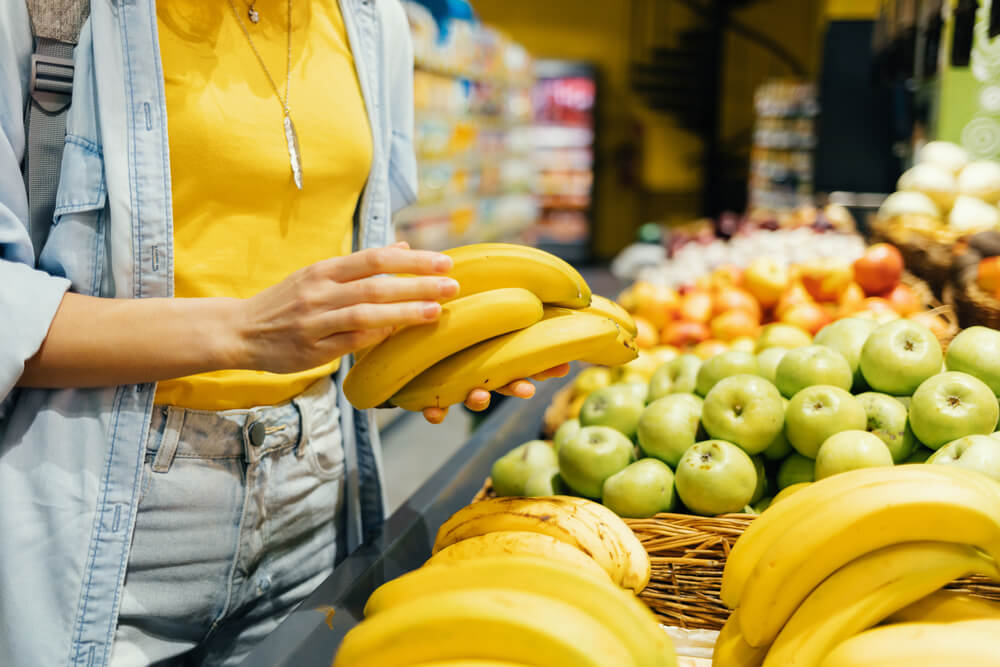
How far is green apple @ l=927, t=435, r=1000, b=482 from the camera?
3.45 ft

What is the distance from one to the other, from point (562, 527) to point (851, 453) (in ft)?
1.53

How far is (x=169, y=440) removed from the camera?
1.11 metres

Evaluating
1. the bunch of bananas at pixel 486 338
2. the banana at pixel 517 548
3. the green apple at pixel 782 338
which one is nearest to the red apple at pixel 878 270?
the green apple at pixel 782 338

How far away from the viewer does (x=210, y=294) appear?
115 centimetres

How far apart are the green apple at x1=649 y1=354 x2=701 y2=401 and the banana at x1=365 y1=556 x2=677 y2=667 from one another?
0.88 m

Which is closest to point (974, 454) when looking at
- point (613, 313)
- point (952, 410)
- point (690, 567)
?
point (952, 410)

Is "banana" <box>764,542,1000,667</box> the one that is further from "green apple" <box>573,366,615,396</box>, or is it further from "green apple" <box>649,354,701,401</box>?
"green apple" <box>573,366,615,396</box>

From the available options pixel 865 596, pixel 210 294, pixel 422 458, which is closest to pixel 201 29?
pixel 210 294

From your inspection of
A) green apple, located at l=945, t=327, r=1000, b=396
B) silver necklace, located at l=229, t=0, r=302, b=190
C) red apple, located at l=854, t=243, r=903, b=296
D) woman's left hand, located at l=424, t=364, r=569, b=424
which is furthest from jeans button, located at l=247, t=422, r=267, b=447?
red apple, located at l=854, t=243, r=903, b=296

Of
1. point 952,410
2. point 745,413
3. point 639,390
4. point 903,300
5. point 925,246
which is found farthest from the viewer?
point 925,246

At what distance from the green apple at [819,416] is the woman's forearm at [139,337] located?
887mm

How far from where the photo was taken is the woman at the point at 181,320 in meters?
0.95

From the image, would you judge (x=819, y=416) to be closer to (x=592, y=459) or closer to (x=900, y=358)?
(x=900, y=358)

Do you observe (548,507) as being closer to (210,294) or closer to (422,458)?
(210,294)
